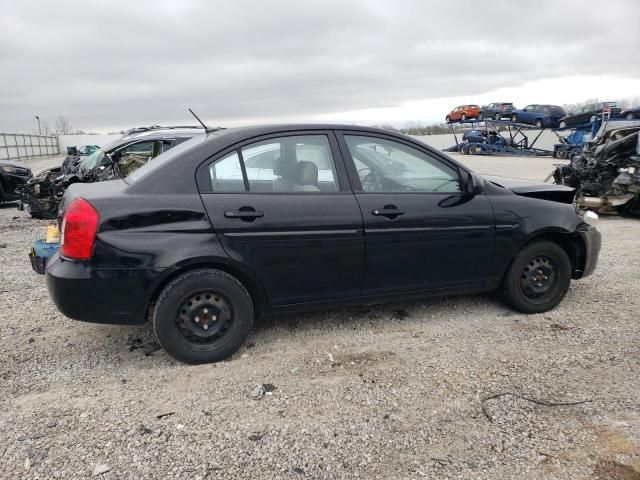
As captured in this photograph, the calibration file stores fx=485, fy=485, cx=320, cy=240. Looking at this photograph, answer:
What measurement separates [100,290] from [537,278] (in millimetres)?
3428

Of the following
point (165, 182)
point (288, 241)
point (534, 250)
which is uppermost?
point (165, 182)

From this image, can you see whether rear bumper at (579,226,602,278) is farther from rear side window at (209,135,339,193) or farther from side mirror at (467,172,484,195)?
rear side window at (209,135,339,193)

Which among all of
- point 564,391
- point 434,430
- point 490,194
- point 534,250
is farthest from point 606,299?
point 434,430

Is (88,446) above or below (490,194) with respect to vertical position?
below

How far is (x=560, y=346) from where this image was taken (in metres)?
3.58

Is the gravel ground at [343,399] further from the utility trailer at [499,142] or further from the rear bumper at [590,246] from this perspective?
the utility trailer at [499,142]

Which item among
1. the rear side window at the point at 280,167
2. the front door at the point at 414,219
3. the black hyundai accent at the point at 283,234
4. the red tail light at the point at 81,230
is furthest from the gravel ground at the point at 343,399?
the rear side window at the point at 280,167

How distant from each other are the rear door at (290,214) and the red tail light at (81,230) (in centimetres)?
70

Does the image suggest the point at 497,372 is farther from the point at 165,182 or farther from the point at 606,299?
the point at 165,182

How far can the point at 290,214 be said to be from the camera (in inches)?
131

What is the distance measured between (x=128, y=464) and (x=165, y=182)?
169 centimetres

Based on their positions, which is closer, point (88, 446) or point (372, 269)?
point (88, 446)

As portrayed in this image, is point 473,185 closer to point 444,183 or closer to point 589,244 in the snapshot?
point 444,183

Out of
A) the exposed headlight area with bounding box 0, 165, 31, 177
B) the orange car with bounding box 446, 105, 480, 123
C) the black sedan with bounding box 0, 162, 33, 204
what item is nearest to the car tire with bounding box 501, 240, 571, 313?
the black sedan with bounding box 0, 162, 33, 204
